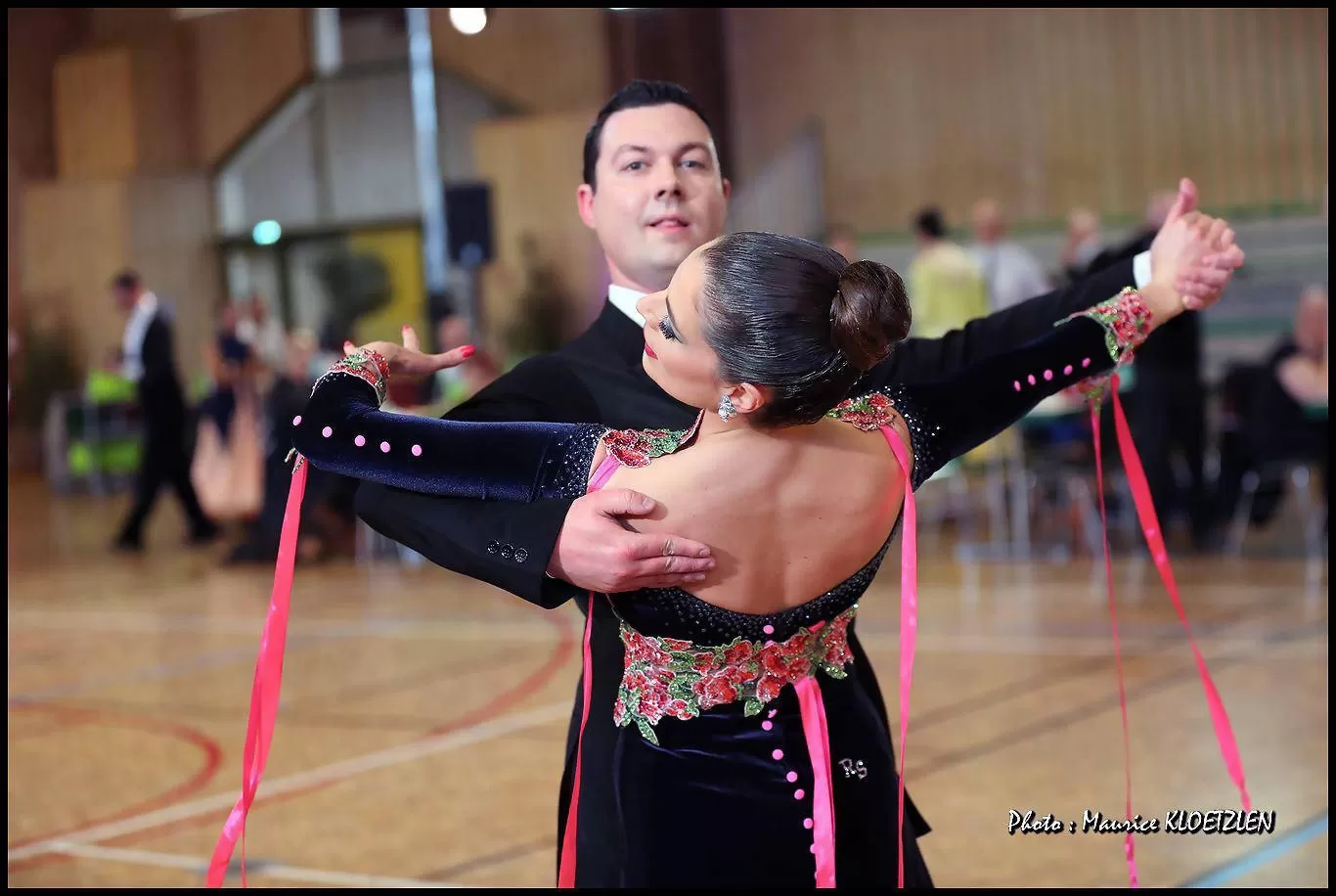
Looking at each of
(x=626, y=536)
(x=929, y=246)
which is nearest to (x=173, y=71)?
(x=929, y=246)

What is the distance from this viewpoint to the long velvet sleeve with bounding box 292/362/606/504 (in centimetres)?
171

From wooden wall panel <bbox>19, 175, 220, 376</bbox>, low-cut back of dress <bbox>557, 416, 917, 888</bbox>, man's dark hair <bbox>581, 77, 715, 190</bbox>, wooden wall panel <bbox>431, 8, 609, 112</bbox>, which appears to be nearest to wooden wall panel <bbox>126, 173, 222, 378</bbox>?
wooden wall panel <bbox>19, 175, 220, 376</bbox>

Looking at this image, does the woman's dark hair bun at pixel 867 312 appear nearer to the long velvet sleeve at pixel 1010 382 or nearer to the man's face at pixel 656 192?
the long velvet sleeve at pixel 1010 382

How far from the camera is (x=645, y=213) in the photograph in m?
2.02

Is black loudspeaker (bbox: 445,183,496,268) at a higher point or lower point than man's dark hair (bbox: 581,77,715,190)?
higher

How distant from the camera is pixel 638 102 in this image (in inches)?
81.9

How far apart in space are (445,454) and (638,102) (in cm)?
62

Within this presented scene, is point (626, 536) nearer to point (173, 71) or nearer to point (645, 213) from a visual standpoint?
point (645, 213)

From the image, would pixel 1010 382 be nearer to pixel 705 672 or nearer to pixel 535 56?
pixel 705 672

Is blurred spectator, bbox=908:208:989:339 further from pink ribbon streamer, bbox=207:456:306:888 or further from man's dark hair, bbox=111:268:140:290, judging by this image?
pink ribbon streamer, bbox=207:456:306:888

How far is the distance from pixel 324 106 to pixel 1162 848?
14785 millimetres

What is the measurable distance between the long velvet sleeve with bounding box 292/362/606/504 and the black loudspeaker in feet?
40.0

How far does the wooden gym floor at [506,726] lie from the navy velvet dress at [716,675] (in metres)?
1.59

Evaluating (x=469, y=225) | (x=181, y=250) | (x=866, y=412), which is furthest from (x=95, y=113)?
(x=866, y=412)
